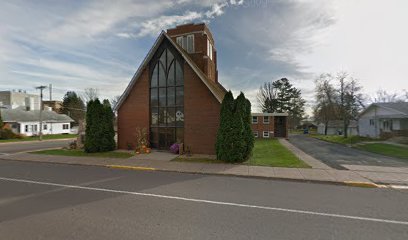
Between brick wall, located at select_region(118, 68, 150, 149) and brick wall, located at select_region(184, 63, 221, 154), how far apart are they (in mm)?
3540

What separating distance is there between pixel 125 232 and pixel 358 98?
1825 inches

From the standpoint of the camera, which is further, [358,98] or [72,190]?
[358,98]

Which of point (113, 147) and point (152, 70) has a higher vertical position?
point (152, 70)

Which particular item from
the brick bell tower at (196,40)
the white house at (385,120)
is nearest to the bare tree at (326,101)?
the white house at (385,120)

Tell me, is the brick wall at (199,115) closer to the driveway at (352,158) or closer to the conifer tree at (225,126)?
the conifer tree at (225,126)

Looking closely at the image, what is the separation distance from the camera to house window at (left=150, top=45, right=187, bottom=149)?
1695cm

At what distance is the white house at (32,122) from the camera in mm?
40000

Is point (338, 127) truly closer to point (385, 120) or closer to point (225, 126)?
point (385, 120)

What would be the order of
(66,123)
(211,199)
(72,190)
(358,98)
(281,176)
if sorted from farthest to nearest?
(66,123) < (358,98) < (281,176) < (72,190) < (211,199)

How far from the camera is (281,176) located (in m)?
9.49

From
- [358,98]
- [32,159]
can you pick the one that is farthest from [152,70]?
[358,98]

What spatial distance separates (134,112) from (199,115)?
18.8 ft

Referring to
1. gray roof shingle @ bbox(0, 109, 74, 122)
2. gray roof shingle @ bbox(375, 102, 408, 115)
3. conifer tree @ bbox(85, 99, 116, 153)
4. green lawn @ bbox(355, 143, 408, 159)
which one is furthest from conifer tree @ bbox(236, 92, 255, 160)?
gray roof shingle @ bbox(0, 109, 74, 122)

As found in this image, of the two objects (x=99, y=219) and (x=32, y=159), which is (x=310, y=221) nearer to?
(x=99, y=219)
